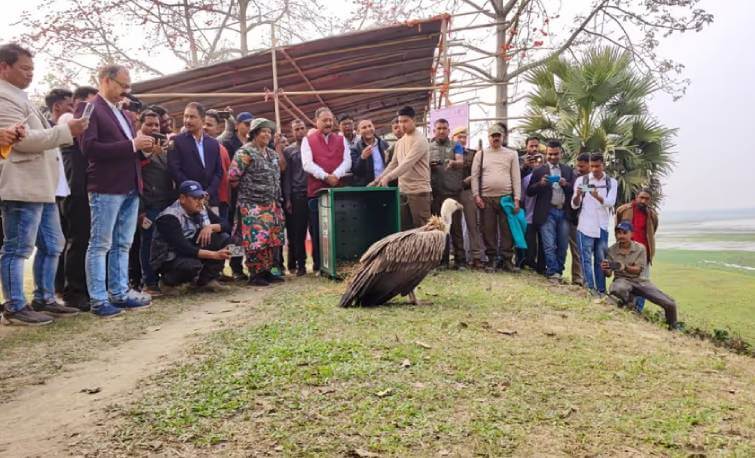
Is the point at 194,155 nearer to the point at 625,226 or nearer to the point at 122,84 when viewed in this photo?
the point at 122,84

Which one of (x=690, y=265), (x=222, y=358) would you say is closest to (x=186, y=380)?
(x=222, y=358)

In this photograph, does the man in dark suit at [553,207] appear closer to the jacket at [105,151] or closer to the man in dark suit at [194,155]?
the man in dark suit at [194,155]

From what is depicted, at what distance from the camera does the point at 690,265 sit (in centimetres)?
1095

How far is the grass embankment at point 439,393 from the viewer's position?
7.54 feet

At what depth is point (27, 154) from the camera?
4.34 m

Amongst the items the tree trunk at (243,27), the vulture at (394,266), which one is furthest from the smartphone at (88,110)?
the tree trunk at (243,27)

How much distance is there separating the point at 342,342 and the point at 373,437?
1232 millimetres

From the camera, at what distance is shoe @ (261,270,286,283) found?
21.5ft

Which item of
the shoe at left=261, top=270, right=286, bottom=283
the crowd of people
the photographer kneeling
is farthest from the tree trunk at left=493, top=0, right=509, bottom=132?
the photographer kneeling

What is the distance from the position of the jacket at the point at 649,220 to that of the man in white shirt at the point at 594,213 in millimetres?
187

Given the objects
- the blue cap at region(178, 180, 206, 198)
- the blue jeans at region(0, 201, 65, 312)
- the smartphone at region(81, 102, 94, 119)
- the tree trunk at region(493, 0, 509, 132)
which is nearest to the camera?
the blue jeans at region(0, 201, 65, 312)

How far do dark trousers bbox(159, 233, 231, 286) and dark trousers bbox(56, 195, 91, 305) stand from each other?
0.82 metres

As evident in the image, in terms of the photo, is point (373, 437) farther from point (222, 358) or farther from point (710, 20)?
point (710, 20)

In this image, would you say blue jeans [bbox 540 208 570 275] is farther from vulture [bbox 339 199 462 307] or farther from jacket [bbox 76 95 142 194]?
jacket [bbox 76 95 142 194]
